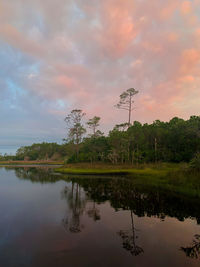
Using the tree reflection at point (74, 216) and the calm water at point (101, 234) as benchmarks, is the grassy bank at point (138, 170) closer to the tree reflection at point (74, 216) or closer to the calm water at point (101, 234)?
the calm water at point (101, 234)

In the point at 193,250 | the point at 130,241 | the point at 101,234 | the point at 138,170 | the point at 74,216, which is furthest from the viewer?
the point at 138,170

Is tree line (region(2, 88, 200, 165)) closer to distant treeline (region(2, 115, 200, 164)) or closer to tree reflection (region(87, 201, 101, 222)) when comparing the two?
distant treeline (region(2, 115, 200, 164))

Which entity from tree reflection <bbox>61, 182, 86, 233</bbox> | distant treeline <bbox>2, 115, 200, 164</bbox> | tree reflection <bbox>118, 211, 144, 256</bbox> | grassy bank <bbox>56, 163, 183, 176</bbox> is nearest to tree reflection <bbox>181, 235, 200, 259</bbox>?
tree reflection <bbox>118, 211, 144, 256</bbox>

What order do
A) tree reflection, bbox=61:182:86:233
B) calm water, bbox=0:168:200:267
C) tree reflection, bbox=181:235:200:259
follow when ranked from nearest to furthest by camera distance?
1. calm water, bbox=0:168:200:267
2. tree reflection, bbox=181:235:200:259
3. tree reflection, bbox=61:182:86:233

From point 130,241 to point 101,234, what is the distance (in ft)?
5.56

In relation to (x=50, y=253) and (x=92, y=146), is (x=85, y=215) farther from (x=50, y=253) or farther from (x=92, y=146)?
(x=92, y=146)

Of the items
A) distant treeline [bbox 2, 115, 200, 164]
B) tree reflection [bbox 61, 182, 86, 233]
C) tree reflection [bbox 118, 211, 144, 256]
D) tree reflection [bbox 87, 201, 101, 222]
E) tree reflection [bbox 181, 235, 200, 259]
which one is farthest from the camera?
distant treeline [bbox 2, 115, 200, 164]

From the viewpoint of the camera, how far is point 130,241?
30.0ft

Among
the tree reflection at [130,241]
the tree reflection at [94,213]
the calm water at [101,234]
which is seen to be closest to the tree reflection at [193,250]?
the calm water at [101,234]

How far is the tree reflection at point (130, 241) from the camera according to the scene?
8172mm

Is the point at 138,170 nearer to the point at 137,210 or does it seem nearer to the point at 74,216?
the point at 137,210

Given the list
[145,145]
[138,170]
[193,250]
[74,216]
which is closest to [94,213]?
[74,216]

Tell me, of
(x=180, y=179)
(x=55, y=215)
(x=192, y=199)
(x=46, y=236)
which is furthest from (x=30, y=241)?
(x=180, y=179)

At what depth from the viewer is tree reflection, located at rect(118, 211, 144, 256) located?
8.17 meters
